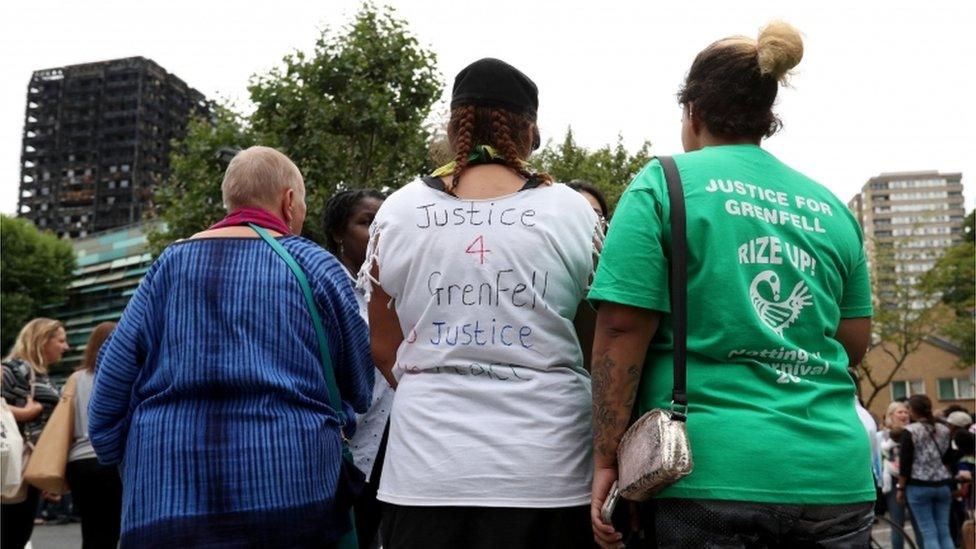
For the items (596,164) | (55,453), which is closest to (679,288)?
(55,453)

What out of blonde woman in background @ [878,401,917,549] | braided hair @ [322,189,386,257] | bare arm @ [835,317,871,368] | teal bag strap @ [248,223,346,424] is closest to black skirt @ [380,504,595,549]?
teal bag strap @ [248,223,346,424]

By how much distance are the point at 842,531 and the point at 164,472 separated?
1.86 meters

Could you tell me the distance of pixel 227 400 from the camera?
2.85 meters

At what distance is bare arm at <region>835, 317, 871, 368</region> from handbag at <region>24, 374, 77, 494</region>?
5087mm

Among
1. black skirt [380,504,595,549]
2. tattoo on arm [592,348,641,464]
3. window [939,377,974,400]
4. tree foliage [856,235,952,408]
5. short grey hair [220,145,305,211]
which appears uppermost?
tree foliage [856,235,952,408]

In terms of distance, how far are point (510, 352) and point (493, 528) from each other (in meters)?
0.45

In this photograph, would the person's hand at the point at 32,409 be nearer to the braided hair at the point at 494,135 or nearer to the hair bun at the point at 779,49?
the braided hair at the point at 494,135

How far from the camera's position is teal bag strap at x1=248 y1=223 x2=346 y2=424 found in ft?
10.0

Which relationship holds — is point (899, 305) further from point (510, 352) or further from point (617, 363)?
point (617, 363)

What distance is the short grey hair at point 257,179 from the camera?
327 cm

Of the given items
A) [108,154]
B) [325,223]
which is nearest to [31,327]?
[325,223]

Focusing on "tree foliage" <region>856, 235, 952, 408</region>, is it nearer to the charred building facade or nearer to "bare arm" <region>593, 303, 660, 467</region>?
"bare arm" <region>593, 303, 660, 467</region>

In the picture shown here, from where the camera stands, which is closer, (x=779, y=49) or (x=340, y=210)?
(x=779, y=49)

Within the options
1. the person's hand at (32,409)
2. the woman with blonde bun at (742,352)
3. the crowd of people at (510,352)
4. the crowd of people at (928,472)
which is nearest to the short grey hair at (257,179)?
the crowd of people at (510,352)
